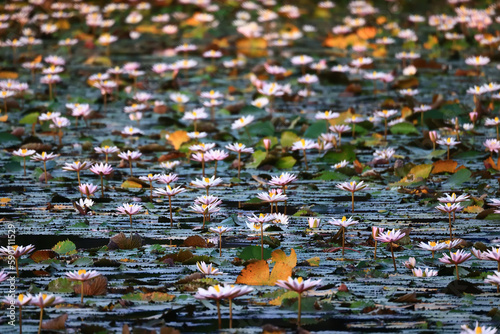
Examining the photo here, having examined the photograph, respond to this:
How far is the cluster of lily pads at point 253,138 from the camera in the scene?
2.80 m

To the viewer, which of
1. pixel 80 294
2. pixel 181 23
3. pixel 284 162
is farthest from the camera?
pixel 181 23

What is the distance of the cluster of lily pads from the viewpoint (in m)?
2.80

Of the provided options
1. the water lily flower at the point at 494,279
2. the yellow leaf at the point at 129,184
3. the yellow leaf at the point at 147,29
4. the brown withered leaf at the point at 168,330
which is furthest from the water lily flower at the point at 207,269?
the yellow leaf at the point at 147,29

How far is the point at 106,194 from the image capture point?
3699mm

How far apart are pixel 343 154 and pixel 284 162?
13.9 inches

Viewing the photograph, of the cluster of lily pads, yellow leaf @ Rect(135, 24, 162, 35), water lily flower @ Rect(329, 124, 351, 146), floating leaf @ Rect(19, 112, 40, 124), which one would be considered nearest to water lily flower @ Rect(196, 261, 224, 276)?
the cluster of lily pads

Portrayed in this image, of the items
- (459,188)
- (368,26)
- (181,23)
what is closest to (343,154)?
(459,188)

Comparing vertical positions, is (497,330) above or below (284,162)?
above

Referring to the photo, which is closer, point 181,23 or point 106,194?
point 106,194

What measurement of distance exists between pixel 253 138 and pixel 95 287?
239cm

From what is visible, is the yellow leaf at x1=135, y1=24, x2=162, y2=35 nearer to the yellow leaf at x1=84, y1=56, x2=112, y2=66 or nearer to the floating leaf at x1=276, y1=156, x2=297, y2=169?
the yellow leaf at x1=84, y1=56, x2=112, y2=66

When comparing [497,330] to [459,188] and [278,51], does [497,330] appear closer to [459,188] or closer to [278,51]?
[459,188]

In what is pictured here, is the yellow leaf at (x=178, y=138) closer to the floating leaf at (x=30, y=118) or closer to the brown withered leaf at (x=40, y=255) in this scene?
the floating leaf at (x=30, y=118)

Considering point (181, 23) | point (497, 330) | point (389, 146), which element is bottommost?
point (181, 23)
